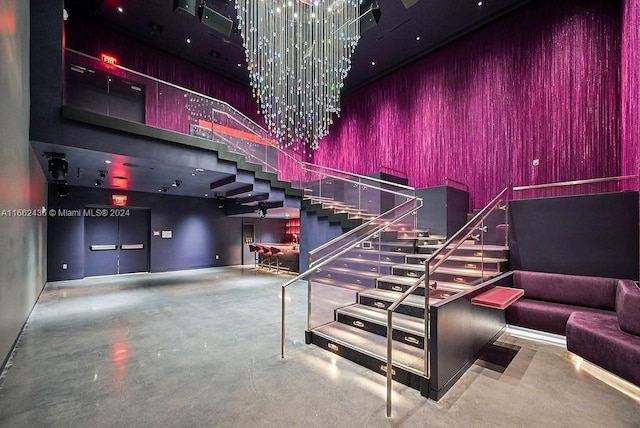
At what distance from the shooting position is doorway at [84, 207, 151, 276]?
9.59 meters

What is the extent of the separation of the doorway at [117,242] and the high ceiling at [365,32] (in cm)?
603

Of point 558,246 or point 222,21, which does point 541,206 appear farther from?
point 222,21

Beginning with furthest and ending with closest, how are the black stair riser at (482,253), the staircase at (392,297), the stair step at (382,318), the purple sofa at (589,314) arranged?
1. the black stair riser at (482,253)
2. the stair step at (382,318)
3. the staircase at (392,297)
4. the purple sofa at (589,314)

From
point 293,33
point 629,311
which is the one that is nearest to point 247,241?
point 293,33

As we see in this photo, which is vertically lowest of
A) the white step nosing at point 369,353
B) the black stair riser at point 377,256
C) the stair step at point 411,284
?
the white step nosing at point 369,353

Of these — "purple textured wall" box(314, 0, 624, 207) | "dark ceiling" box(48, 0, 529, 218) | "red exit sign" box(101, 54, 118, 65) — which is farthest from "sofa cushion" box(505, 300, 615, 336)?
"red exit sign" box(101, 54, 118, 65)

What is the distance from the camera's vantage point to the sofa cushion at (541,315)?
13.2ft

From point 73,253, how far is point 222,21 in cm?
844

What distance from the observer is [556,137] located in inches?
288

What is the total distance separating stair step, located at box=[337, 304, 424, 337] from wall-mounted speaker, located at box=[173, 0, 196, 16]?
27.6 ft

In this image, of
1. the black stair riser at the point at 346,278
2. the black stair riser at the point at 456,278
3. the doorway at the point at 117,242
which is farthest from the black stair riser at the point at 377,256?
the doorway at the point at 117,242

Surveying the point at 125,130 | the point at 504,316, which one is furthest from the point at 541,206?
the point at 125,130

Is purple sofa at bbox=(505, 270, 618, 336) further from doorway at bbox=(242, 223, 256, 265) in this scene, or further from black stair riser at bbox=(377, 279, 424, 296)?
doorway at bbox=(242, 223, 256, 265)

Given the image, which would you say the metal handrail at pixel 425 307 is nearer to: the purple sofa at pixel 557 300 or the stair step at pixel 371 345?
the stair step at pixel 371 345
